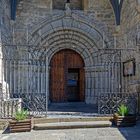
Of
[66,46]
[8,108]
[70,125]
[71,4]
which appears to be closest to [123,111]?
[70,125]

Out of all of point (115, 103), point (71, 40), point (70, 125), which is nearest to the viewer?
point (70, 125)

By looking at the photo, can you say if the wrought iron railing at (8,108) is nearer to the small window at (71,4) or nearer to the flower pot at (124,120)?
the flower pot at (124,120)

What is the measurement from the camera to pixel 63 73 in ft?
33.6

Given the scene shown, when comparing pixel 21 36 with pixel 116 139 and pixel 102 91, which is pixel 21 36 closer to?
pixel 102 91

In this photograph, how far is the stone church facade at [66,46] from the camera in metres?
9.06

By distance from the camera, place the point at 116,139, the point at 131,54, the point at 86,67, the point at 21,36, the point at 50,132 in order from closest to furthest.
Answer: the point at 116,139 → the point at 50,132 → the point at 131,54 → the point at 21,36 → the point at 86,67

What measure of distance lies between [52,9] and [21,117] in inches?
187

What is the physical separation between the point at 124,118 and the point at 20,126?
8.30 feet

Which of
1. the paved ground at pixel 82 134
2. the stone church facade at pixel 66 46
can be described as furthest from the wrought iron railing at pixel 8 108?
the stone church facade at pixel 66 46

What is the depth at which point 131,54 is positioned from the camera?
8.41 m

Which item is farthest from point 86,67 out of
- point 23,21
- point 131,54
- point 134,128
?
point 134,128

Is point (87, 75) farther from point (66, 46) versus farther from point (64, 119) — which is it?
point (64, 119)

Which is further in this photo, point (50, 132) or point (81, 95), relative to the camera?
point (81, 95)

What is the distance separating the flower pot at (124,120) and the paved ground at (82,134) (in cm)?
30
